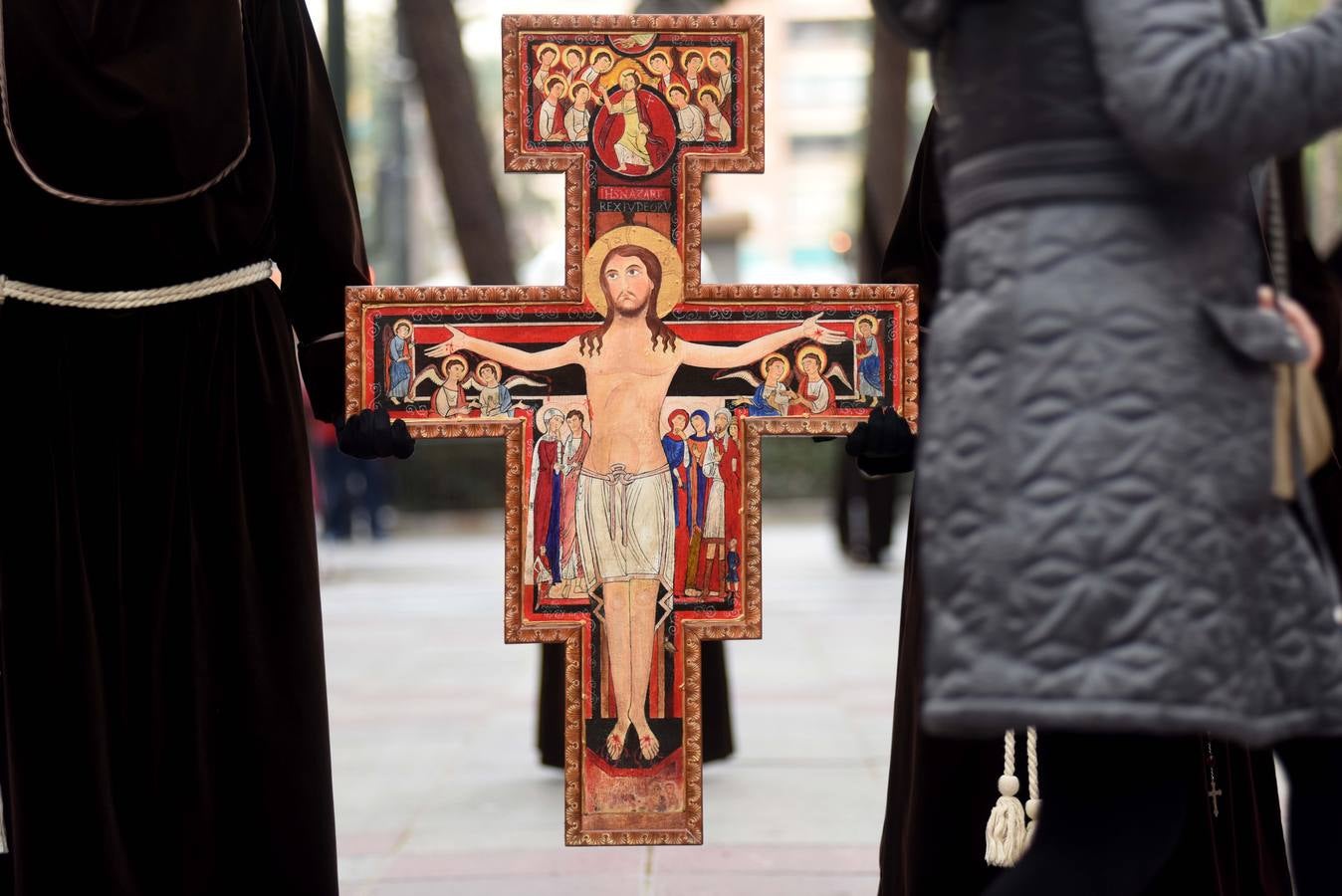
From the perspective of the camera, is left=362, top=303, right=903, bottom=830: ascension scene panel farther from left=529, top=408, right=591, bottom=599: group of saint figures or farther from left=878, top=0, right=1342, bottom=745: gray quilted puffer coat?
left=878, top=0, right=1342, bottom=745: gray quilted puffer coat

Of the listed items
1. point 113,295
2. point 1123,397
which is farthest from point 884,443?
point 113,295

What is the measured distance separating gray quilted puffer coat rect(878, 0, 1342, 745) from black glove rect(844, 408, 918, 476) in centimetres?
108

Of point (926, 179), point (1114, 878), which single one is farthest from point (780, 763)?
point (1114, 878)

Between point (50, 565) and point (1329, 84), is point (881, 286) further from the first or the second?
point (50, 565)

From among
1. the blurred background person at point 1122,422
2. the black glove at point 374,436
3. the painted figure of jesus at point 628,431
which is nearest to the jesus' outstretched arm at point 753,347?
the painted figure of jesus at point 628,431

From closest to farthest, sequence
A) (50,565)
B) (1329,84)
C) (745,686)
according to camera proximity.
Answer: (1329,84) < (50,565) < (745,686)

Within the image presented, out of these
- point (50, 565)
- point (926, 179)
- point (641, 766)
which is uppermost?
point (926, 179)

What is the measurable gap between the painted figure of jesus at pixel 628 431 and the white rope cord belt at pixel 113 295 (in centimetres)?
47

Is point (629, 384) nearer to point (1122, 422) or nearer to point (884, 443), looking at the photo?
point (884, 443)

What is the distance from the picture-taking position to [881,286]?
3.34 meters

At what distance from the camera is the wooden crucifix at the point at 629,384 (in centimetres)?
333

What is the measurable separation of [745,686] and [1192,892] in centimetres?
410

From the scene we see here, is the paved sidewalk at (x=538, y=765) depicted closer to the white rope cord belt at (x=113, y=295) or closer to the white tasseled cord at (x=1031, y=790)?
the white tasseled cord at (x=1031, y=790)

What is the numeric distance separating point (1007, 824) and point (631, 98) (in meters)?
1.61
